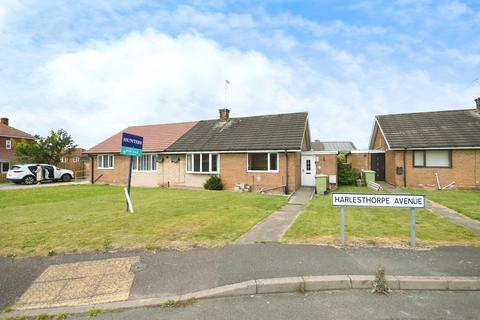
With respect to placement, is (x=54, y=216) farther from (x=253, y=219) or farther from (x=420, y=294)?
(x=420, y=294)

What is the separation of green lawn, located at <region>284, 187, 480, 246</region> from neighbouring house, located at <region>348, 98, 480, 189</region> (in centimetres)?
1002

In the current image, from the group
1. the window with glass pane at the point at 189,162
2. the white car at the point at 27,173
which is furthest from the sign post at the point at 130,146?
the white car at the point at 27,173

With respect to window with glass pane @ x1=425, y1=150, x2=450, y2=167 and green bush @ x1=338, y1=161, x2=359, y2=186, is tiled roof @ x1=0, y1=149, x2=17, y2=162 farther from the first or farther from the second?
window with glass pane @ x1=425, y1=150, x2=450, y2=167

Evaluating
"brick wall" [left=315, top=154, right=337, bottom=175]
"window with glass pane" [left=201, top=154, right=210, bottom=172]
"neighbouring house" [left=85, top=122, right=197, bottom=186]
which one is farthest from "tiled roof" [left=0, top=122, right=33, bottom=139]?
"brick wall" [left=315, top=154, right=337, bottom=175]

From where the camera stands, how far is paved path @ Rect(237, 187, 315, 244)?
7051 mm

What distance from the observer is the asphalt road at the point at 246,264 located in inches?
189

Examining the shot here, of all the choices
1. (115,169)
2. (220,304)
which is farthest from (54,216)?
(115,169)

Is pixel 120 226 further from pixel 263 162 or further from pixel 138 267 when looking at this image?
pixel 263 162

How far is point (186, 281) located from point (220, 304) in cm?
87

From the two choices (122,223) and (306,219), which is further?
(306,219)

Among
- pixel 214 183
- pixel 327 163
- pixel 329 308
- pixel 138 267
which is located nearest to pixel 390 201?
pixel 329 308

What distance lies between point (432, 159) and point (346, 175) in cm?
548

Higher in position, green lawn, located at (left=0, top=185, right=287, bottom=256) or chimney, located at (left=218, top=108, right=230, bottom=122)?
chimney, located at (left=218, top=108, right=230, bottom=122)

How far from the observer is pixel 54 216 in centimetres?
1003
